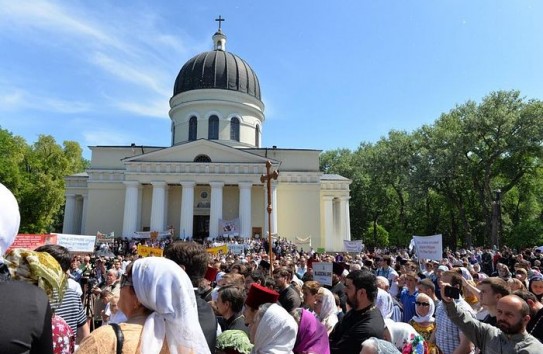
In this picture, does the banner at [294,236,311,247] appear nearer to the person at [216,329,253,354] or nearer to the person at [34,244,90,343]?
the person at [34,244,90,343]

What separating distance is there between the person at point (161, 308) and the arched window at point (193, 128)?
42.8 meters

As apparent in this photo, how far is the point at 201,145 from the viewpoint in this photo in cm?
3881

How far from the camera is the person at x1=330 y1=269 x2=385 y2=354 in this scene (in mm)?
3918

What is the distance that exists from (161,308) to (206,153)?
1456 inches

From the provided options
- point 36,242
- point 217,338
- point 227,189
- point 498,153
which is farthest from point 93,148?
point 217,338

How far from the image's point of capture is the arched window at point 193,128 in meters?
44.4

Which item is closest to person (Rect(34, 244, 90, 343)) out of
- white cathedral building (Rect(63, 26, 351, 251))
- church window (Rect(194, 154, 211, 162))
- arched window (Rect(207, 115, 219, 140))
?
white cathedral building (Rect(63, 26, 351, 251))

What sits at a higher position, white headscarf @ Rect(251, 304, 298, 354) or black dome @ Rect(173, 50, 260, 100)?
black dome @ Rect(173, 50, 260, 100)

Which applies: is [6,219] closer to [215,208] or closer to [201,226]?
[215,208]

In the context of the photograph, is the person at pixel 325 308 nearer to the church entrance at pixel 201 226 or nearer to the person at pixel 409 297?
the person at pixel 409 297

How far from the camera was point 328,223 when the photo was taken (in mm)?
43781

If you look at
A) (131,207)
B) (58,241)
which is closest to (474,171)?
(131,207)

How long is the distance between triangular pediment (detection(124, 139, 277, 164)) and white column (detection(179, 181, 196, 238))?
9.11ft

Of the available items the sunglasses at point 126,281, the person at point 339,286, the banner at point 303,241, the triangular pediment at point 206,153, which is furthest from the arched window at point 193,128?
the sunglasses at point 126,281
